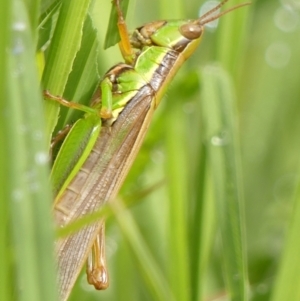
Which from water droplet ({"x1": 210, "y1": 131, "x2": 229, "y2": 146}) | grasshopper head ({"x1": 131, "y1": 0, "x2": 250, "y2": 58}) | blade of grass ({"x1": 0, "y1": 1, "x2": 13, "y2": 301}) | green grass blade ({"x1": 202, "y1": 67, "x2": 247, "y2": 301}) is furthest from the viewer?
grasshopper head ({"x1": 131, "y1": 0, "x2": 250, "y2": 58})

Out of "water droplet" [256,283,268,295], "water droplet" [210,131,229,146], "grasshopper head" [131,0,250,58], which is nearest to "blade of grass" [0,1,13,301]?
"water droplet" [210,131,229,146]

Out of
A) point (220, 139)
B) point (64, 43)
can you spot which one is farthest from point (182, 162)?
point (64, 43)

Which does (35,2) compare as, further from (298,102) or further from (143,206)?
(298,102)

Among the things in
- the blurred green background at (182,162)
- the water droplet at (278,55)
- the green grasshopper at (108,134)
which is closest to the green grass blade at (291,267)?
the blurred green background at (182,162)

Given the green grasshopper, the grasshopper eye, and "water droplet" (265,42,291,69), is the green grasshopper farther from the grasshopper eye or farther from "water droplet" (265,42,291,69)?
"water droplet" (265,42,291,69)

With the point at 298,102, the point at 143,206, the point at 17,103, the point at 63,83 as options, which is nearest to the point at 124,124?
the point at 63,83

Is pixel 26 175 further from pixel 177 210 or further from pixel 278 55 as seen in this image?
pixel 278 55

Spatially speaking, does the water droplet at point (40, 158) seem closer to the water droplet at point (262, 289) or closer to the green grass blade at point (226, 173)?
the green grass blade at point (226, 173)
